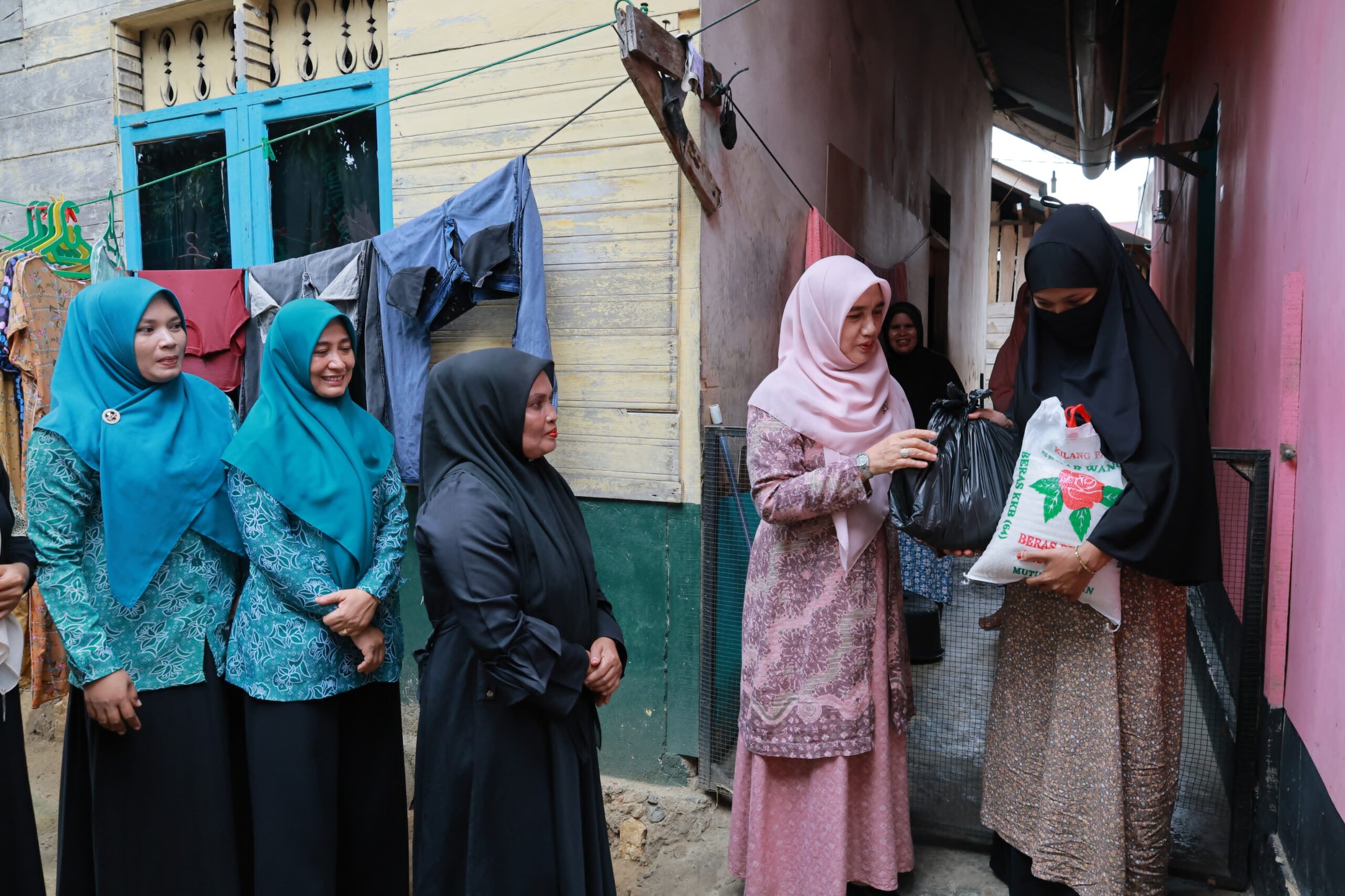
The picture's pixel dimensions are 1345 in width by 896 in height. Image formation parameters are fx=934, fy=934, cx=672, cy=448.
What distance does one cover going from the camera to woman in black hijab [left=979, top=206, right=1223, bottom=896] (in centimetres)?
200

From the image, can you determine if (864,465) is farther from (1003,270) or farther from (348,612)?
(1003,270)

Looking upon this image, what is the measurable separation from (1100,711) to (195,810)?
2144mm

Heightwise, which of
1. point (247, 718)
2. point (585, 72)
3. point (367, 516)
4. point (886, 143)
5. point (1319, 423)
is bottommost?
point (247, 718)

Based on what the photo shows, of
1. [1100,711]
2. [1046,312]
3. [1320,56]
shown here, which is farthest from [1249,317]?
[1100,711]

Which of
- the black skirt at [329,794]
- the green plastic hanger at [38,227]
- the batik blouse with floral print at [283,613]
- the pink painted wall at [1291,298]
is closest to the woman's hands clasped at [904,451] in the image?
the pink painted wall at [1291,298]

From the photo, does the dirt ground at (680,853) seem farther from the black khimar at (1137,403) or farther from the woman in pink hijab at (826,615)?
the black khimar at (1137,403)

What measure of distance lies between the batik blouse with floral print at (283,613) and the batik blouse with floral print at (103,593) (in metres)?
0.09

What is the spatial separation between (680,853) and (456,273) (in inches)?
83.6

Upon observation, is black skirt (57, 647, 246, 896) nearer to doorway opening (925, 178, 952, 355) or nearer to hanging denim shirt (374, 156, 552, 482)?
hanging denim shirt (374, 156, 552, 482)

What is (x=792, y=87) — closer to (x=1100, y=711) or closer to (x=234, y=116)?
(x=234, y=116)

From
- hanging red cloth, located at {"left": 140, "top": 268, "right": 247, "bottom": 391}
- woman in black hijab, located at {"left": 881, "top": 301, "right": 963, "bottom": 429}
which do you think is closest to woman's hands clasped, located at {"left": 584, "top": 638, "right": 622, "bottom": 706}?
hanging red cloth, located at {"left": 140, "top": 268, "right": 247, "bottom": 391}

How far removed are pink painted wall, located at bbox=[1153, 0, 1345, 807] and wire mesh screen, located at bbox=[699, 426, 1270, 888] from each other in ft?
0.33

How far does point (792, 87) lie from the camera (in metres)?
4.22

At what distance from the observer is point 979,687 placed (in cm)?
383
